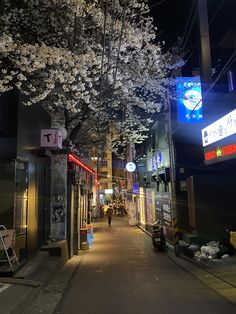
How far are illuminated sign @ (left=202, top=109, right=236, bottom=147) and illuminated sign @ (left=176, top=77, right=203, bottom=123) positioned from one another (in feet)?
10.2

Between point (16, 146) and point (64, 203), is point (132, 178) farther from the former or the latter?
point (16, 146)

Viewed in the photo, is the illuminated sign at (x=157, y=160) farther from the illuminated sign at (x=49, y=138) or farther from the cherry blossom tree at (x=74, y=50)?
the illuminated sign at (x=49, y=138)

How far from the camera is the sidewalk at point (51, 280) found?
7359 mm

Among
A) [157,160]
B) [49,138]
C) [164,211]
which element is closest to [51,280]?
[49,138]

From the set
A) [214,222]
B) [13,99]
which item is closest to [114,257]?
[214,222]

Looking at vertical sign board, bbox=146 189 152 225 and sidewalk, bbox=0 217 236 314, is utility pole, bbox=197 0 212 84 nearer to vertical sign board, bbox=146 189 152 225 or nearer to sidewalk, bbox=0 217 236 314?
sidewalk, bbox=0 217 236 314

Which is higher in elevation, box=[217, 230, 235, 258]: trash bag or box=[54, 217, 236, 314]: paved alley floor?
box=[217, 230, 235, 258]: trash bag

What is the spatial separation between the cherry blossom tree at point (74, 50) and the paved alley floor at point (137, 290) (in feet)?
18.1

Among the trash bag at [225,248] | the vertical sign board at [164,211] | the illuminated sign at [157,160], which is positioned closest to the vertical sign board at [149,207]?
the illuminated sign at [157,160]

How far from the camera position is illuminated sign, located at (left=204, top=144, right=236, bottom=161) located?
38.5 feet

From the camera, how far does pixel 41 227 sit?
13516 millimetres

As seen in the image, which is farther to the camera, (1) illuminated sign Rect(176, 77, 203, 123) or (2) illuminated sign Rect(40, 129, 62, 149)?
(1) illuminated sign Rect(176, 77, 203, 123)

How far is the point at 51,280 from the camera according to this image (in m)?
10.5

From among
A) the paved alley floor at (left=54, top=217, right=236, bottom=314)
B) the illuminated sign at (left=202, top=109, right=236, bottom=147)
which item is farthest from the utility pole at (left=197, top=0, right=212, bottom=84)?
the paved alley floor at (left=54, top=217, right=236, bottom=314)
